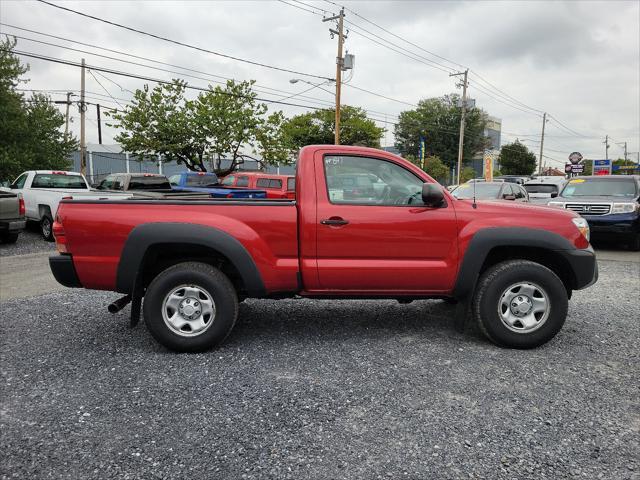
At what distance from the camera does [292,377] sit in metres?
3.72

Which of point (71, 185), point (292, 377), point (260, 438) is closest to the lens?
point (260, 438)

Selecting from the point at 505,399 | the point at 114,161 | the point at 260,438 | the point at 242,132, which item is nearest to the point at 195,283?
the point at 260,438

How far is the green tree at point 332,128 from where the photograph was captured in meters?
54.9

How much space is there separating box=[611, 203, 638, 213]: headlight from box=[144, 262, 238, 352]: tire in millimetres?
9651

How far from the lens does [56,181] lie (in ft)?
42.6

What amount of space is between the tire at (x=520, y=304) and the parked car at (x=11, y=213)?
1044cm

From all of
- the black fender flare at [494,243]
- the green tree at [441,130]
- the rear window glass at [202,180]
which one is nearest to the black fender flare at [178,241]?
the black fender flare at [494,243]

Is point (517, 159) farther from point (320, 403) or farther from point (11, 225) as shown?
point (320, 403)

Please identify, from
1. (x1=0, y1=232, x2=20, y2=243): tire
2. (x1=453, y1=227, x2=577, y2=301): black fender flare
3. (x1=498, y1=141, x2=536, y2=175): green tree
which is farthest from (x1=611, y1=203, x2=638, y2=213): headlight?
(x1=498, y1=141, x2=536, y2=175): green tree

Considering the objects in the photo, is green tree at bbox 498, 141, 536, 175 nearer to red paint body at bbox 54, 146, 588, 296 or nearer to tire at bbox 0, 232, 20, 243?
tire at bbox 0, 232, 20, 243

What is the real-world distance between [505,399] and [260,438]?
1.72 meters

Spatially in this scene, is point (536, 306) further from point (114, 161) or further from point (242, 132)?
point (114, 161)

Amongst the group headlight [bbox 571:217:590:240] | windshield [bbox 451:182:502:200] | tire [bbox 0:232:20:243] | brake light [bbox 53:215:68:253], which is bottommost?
tire [bbox 0:232:20:243]

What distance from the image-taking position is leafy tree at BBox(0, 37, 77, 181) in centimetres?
1645
